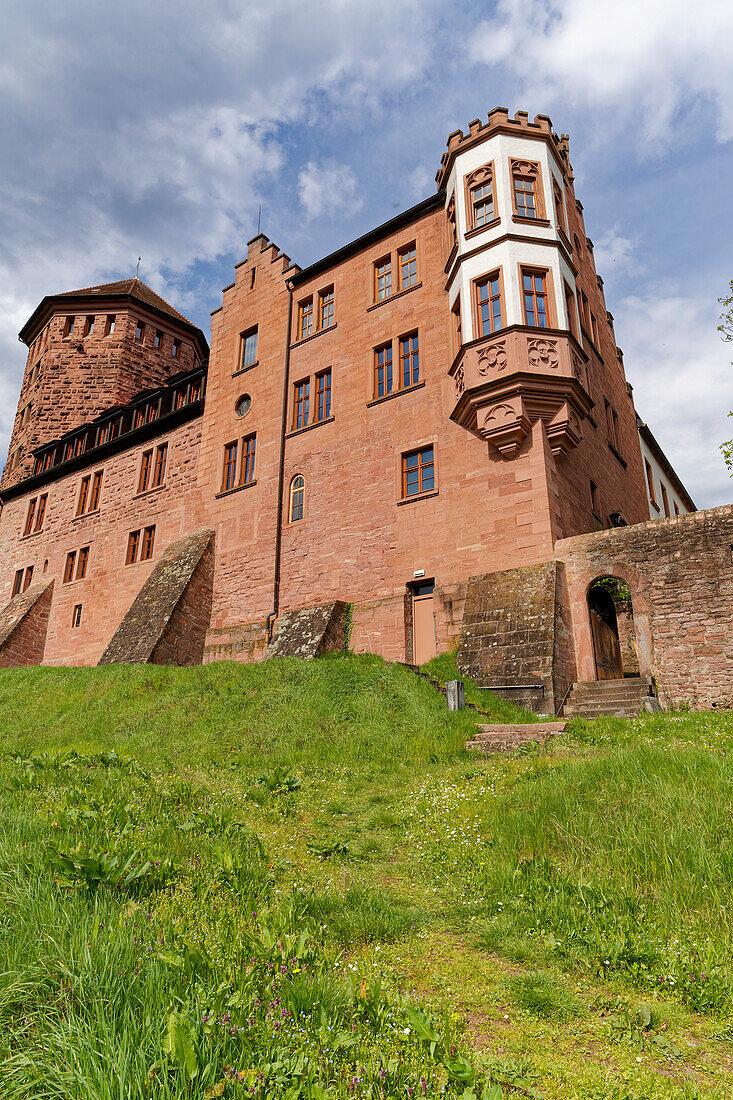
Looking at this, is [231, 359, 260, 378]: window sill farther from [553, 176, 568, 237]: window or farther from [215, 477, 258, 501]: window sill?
[553, 176, 568, 237]: window

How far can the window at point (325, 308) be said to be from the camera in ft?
74.0

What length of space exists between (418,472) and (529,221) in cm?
726

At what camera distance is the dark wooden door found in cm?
1527

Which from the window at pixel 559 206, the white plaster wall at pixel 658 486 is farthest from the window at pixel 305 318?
the white plaster wall at pixel 658 486

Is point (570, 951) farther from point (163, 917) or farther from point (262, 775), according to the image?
point (262, 775)

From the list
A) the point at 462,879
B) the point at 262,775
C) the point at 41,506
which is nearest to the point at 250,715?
the point at 262,775

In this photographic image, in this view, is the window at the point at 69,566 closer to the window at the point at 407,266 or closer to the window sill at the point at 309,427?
the window sill at the point at 309,427

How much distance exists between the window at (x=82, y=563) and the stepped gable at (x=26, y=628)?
202cm

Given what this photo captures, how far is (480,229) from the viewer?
17.3 metres

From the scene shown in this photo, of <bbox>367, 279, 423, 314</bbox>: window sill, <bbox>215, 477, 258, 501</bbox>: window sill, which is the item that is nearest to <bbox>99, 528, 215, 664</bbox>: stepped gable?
<bbox>215, 477, 258, 501</bbox>: window sill

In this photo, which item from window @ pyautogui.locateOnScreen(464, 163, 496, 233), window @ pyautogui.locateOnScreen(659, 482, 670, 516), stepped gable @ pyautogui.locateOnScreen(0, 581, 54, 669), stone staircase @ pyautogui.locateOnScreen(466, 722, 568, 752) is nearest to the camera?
stone staircase @ pyautogui.locateOnScreen(466, 722, 568, 752)

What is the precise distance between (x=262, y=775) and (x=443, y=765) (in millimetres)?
2448

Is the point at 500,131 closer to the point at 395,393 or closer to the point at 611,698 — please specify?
the point at 395,393

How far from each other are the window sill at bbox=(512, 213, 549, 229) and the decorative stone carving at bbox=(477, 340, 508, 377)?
12.0 feet
